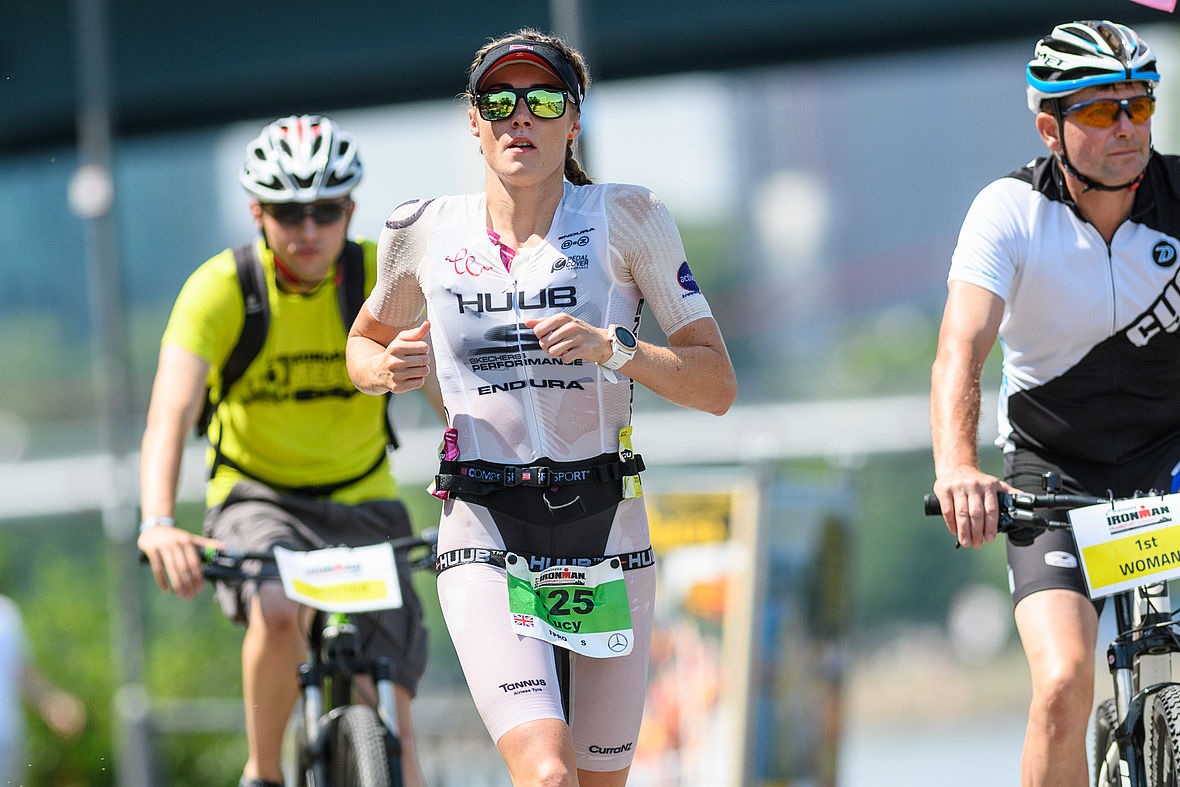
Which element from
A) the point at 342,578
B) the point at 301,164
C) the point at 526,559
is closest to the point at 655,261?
the point at 526,559

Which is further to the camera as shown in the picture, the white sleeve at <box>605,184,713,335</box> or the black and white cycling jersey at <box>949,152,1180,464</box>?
the black and white cycling jersey at <box>949,152,1180,464</box>

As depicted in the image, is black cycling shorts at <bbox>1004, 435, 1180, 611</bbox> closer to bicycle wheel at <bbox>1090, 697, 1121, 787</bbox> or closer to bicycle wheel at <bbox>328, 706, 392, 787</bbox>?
bicycle wheel at <bbox>1090, 697, 1121, 787</bbox>

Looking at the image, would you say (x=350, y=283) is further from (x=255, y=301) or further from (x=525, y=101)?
(x=525, y=101)

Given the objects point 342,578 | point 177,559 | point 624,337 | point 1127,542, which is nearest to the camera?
point 624,337

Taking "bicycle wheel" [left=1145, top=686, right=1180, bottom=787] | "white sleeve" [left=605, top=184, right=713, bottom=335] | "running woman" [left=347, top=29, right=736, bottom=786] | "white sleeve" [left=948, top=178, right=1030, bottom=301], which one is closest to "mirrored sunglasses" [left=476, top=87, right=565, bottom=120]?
"running woman" [left=347, top=29, right=736, bottom=786]

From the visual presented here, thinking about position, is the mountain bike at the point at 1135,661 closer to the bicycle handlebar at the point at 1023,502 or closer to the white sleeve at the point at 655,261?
the bicycle handlebar at the point at 1023,502

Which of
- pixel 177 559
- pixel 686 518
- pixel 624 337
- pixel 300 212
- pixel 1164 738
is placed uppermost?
pixel 300 212

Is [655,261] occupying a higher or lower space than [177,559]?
higher

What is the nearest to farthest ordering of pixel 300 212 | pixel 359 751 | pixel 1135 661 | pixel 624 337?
pixel 624 337, pixel 1135 661, pixel 359 751, pixel 300 212

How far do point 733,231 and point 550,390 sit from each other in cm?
1258

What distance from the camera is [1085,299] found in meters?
4.62

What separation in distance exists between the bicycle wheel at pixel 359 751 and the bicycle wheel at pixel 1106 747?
1.98m

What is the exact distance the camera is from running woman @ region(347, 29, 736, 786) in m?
4.18

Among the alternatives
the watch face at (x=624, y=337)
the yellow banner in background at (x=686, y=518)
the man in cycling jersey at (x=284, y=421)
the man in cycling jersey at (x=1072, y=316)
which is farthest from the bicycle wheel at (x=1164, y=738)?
the yellow banner in background at (x=686, y=518)
